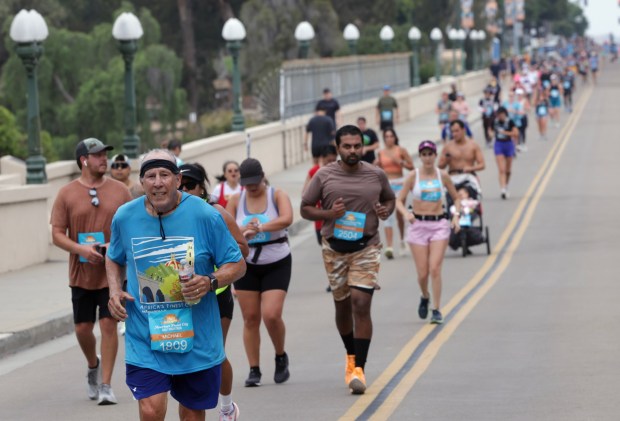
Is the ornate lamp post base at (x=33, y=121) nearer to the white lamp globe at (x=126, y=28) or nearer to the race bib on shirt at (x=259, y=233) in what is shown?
the white lamp globe at (x=126, y=28)

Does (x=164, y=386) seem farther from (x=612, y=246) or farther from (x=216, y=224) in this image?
(x=612, y=246)

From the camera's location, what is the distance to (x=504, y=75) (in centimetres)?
9312

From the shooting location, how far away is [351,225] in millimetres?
11047

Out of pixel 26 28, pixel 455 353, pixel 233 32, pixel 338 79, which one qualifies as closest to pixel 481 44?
pixel 338 79

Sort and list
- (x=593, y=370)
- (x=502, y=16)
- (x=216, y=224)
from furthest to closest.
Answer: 1. (x=502, y=16)
2. (x=593, y=370)
3. (x=216, y=224)

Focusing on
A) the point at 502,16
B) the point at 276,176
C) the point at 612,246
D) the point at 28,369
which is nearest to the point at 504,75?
the point at 502,16

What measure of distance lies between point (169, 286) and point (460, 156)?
13.8 metres

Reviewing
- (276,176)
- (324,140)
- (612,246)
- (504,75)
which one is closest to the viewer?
(612,246)

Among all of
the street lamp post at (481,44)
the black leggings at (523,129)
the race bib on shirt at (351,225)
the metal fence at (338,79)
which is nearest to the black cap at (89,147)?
the race bib on shirt at (351,225)

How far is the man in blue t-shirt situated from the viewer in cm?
721

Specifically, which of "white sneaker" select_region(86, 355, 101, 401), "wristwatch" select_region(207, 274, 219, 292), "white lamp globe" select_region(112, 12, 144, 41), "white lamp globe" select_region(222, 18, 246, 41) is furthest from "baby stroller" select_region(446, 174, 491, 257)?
"wristwatch" select_region(207, 274, 219, 292)

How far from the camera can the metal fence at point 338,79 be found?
1464 inches

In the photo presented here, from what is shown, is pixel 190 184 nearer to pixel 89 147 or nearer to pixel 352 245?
pixel 89 147

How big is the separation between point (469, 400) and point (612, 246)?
11538 mm
